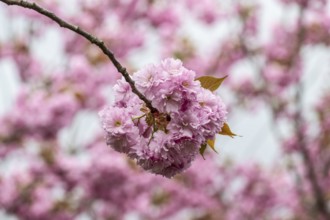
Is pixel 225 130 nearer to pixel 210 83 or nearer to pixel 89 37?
pixel 210 83

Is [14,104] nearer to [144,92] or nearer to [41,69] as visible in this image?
[41,69]

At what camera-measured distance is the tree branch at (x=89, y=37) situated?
1549mm

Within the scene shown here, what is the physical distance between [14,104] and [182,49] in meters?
3.41

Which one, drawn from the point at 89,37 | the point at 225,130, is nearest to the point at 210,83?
the point at 225,130

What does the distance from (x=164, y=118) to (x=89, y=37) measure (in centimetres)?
32

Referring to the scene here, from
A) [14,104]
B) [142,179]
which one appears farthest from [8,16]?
[142,179]

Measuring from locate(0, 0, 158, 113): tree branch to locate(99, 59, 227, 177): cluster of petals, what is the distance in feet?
0.06

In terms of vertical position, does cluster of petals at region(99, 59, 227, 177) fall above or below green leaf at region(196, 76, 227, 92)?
below

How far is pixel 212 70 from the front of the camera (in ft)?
33.7

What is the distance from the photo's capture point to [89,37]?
157 centimetres

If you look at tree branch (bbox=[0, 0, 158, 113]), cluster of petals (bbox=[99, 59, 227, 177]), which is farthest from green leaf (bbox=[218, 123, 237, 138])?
tree branch (bbox=[0, 0, 158, 113])

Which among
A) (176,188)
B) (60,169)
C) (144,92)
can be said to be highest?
(176,188)

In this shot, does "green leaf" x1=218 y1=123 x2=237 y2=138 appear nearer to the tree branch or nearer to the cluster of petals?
the cluster of petals

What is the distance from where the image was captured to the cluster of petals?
160 cm
